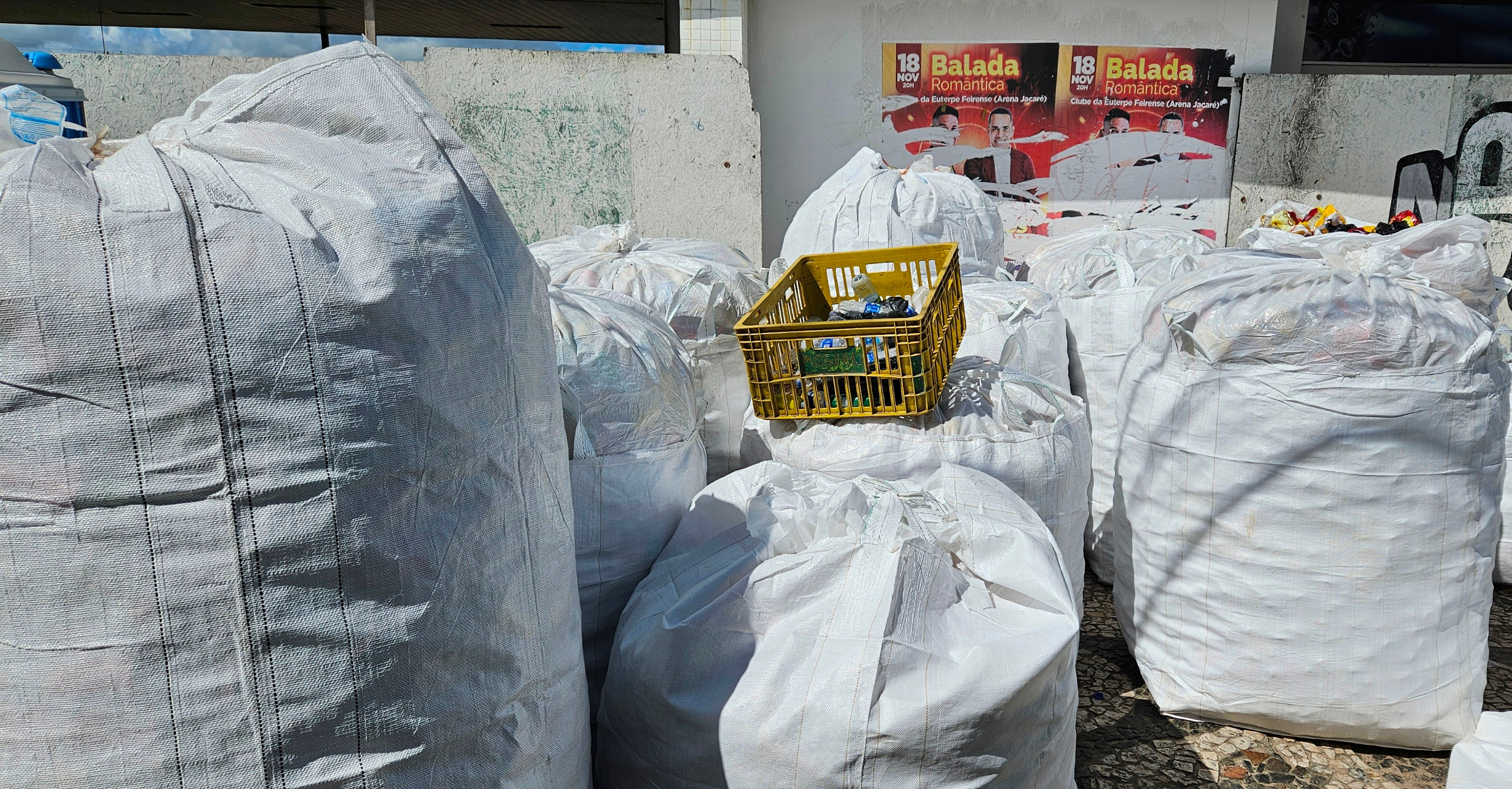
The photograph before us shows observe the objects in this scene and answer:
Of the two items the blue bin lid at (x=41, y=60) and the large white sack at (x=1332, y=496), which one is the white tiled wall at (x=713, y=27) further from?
the blue bin lid at (x=41, y=60)

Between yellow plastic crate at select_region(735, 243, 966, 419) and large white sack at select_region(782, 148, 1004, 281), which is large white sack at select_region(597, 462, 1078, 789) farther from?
large white sack at select_region(782, 148, 1004, 281)

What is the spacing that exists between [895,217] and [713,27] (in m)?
2.23

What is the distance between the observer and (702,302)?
2613mm

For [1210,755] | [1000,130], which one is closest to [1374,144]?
[1000,130]

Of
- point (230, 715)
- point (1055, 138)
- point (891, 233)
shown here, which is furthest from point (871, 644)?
point (1055, 138)

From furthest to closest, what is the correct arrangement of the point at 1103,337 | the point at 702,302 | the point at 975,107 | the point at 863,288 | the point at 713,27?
the point at 975,107 → the point at 713,27 → the point at 1103,337 → the point at 863,288 → the point at 702,302

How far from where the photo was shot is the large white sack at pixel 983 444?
217 cm

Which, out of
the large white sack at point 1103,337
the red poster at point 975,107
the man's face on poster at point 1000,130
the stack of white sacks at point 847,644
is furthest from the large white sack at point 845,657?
the man's face on poster at point 1000,130

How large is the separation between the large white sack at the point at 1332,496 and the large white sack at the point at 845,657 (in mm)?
730

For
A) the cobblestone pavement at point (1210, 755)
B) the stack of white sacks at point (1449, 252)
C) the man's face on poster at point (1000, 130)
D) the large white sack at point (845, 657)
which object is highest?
the man's face on poster at point (1000, 130)

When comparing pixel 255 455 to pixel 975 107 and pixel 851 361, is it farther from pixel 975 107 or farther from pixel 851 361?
pixel 975 107

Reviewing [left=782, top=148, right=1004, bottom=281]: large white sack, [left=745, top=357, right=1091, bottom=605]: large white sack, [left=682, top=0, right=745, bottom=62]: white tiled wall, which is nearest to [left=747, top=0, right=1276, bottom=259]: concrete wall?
[left=682, top=0, right=745, bottom=62]: white tiled wall

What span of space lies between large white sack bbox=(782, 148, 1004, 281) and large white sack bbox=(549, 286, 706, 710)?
177cm

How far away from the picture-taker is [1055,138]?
19.0ft
